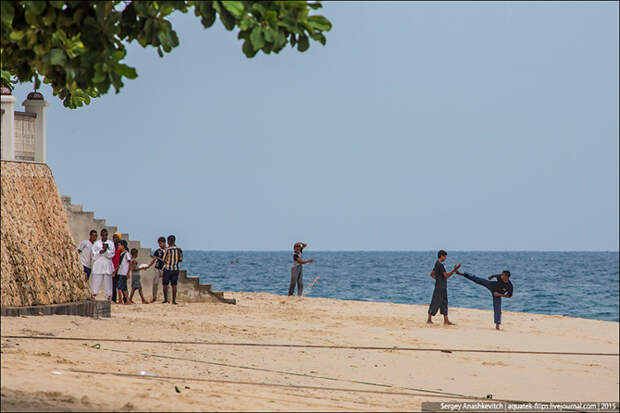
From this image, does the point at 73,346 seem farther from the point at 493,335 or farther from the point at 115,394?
the point at 493,335

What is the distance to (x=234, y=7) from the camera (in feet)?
19.7

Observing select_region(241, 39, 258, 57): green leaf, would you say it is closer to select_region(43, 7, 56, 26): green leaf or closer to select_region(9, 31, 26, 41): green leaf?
select_region(43, 7, 56, 26): green leaf

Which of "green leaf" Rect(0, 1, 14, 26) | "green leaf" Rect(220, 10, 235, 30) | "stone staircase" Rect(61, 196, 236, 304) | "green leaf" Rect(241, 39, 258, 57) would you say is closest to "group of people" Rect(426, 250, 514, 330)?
"stone staircase" Rect(61, 196, 236, 304)

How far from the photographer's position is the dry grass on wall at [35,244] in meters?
13.0

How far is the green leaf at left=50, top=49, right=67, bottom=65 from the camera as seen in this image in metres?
6.53

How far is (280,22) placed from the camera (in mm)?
6277

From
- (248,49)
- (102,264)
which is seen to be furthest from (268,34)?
(102,264)

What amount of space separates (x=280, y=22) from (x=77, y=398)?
4179 mm

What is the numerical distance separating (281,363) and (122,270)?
719 cm

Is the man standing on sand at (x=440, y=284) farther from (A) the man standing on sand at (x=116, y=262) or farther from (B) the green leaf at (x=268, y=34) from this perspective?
(B) the green leaf at (x=268, y=34)

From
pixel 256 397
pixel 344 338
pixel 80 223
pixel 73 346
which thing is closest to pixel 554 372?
pixel 344 338

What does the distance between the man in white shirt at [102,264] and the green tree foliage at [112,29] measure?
10.4m

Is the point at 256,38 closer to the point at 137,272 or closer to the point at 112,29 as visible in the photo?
the point at 112,29

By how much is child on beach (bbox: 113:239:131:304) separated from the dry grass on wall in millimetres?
3602
